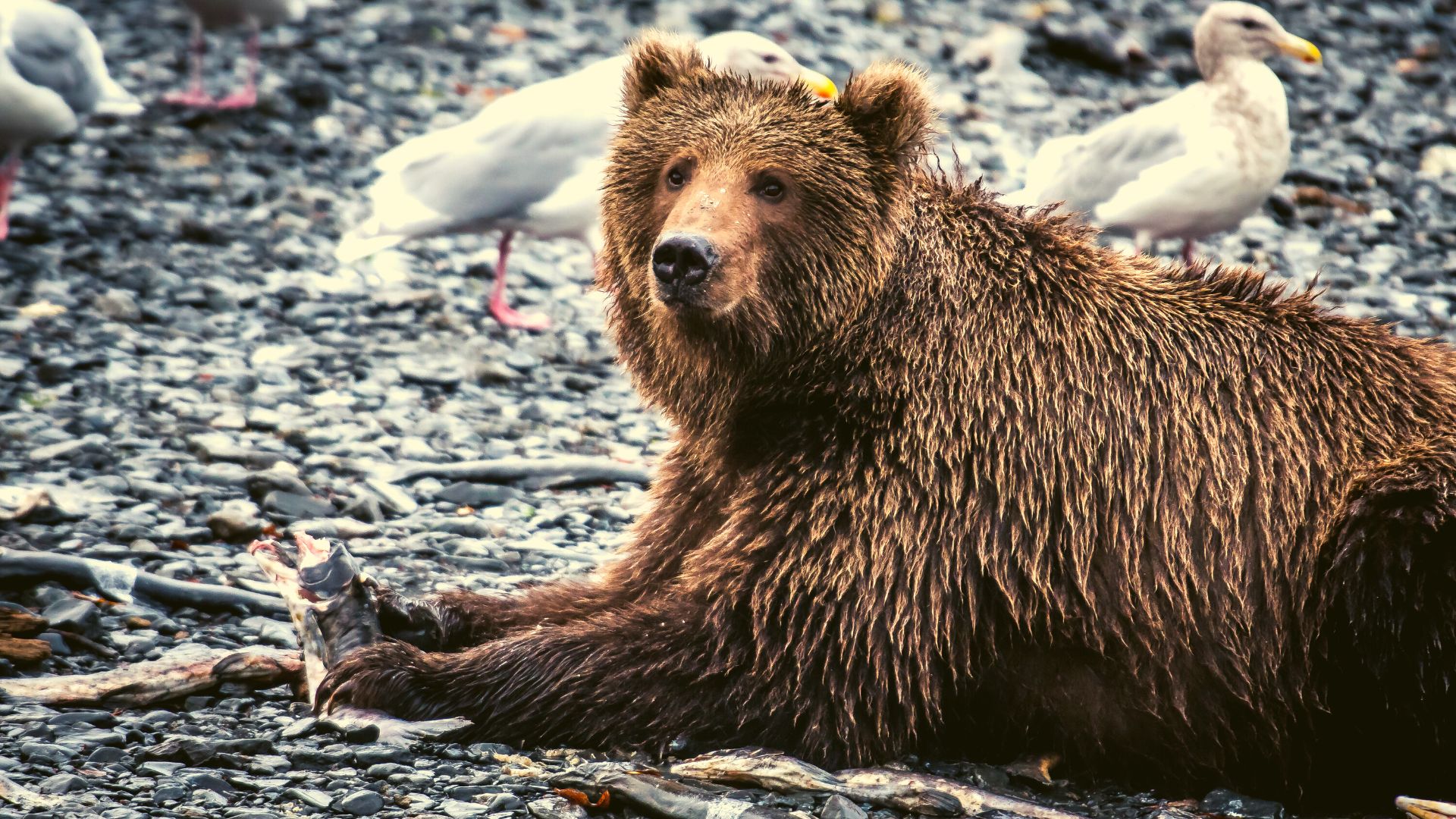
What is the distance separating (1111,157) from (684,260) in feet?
19.8

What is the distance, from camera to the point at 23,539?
5988 millimetres

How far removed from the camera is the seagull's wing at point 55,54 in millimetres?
10117

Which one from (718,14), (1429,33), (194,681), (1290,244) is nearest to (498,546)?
(194,681)

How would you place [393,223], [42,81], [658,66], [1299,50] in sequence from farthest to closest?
1. [1299,50]
2. [42,81]
3. [393,223]
4. [658,66]

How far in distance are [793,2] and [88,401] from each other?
8296mm

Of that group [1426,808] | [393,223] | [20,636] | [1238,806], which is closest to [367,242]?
[393,223]

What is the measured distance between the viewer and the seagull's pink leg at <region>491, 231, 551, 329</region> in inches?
376

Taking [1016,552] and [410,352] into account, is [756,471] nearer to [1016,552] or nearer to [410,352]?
[1016,552]

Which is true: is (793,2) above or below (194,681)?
above

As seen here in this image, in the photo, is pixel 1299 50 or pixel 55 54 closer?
pixel 55 54

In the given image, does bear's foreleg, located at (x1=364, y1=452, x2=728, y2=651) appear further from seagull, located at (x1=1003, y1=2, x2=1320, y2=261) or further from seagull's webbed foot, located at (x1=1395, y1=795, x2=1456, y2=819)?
seagull, located at (x1=1003, y1=2, x2=1320, y2=261)

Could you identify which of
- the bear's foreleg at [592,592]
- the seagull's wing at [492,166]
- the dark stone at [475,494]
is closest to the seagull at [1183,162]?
the seagull's wing at [492,166]

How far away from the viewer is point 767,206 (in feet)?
15.6

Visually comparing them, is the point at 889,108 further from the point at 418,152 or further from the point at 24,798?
the point at 418,152
